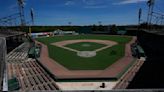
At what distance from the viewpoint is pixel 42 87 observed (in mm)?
21688

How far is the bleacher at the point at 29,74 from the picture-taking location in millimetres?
22163

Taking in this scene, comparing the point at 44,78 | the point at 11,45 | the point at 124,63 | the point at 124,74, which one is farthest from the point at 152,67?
the point at 11,45

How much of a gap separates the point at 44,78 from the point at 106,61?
12.6m

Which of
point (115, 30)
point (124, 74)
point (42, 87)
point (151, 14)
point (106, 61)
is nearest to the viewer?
point (42, 87)

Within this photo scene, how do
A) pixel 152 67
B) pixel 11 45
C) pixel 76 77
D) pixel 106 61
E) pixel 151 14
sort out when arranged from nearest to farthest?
pixel 76 77
pixel 152 67
pixel 106 61
pixel 11 45
pixel 151 14

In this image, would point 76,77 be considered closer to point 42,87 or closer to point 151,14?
point 42,87

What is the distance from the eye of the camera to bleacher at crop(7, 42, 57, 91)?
2216 cm

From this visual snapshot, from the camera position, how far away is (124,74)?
26969mm

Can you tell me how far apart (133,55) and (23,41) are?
109 ft

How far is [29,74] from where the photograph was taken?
27312 millimetres

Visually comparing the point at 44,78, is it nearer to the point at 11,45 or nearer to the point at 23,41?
the point at 11,45

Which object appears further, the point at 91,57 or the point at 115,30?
the point at 115,30

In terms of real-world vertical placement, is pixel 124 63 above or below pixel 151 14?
below

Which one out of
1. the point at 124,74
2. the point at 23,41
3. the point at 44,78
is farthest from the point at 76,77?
the point at 23,41
